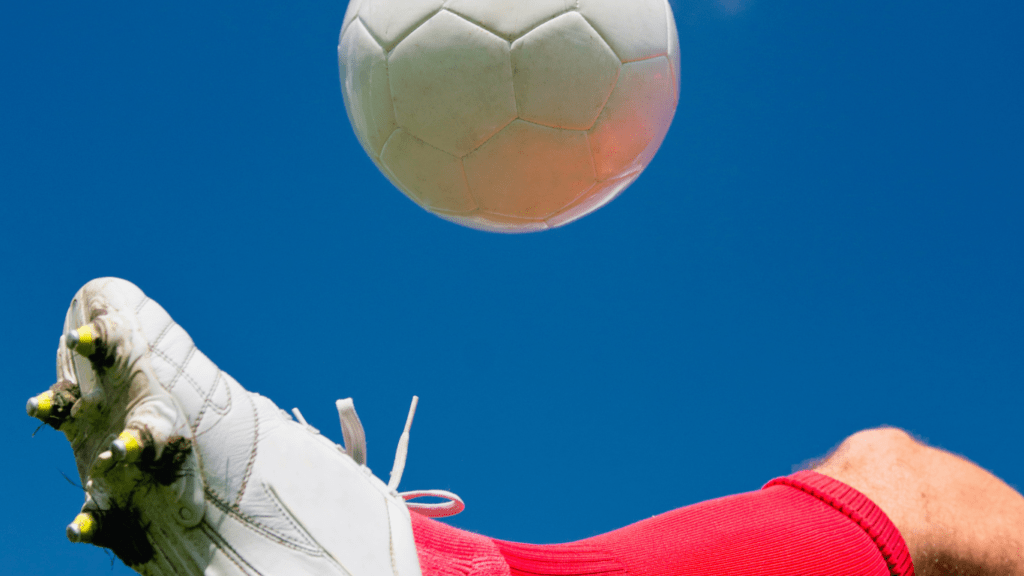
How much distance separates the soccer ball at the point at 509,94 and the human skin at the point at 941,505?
1.18m

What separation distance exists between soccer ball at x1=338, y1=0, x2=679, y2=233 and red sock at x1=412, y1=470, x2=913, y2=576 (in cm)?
98

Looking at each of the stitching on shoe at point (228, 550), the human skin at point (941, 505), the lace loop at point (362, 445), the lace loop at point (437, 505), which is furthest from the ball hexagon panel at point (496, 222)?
the stitching on shoe at point (228, 550)

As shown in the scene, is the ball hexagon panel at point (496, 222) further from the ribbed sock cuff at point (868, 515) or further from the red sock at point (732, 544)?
the ribbed sock cuff at point (868, 515)

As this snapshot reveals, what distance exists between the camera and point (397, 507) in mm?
1685

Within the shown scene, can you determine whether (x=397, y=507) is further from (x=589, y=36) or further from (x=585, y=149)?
(x=589, y=36)

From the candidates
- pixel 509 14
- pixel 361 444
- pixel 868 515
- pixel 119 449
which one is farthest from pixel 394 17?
pixel 868 515

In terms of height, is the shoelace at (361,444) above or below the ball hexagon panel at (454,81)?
below

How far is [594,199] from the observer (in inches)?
97.5

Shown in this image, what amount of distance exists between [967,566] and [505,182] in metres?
1.75

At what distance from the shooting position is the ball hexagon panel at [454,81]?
80.6 inches

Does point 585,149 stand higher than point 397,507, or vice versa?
point 585,149

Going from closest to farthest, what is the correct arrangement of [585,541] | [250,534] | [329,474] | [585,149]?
[250,534], [329,474], [585,541], [585,149]

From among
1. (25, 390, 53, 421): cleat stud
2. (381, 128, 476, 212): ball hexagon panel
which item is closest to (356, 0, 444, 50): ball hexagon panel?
(381, 128, 476, 212): ball hexagon panel

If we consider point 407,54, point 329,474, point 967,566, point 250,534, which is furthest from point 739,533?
point 407,54
